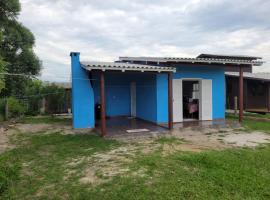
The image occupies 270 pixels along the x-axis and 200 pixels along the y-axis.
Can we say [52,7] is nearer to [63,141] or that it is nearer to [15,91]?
[63,141]

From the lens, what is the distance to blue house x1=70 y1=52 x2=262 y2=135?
29.7ft

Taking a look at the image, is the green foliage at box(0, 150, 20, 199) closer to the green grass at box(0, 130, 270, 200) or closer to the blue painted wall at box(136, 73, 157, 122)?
the green grass at box(0, 130, 270, 200)

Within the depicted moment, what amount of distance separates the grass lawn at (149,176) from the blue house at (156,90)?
314 centimetres

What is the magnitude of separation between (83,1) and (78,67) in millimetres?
2387

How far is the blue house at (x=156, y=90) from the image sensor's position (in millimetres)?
9055

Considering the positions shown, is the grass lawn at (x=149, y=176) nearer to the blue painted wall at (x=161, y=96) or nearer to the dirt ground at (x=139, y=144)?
the dirt ground at (x=139, y=144)

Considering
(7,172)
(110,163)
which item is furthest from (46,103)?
(110,163)

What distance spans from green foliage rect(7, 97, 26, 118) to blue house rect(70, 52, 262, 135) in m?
4.67

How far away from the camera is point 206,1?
8.64 m

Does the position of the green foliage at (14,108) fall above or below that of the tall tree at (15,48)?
below

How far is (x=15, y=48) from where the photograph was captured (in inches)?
618

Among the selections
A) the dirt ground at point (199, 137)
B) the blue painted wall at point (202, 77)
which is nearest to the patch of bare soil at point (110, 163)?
the dirt ground at point (199, 137)

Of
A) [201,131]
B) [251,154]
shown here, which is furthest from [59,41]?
[251,154]

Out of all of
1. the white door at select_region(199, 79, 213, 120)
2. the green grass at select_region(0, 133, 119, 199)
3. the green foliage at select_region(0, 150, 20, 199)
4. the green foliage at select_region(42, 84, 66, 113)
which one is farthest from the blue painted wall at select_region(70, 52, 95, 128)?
the green foliage at select_region(42, 84, 66, 113)
